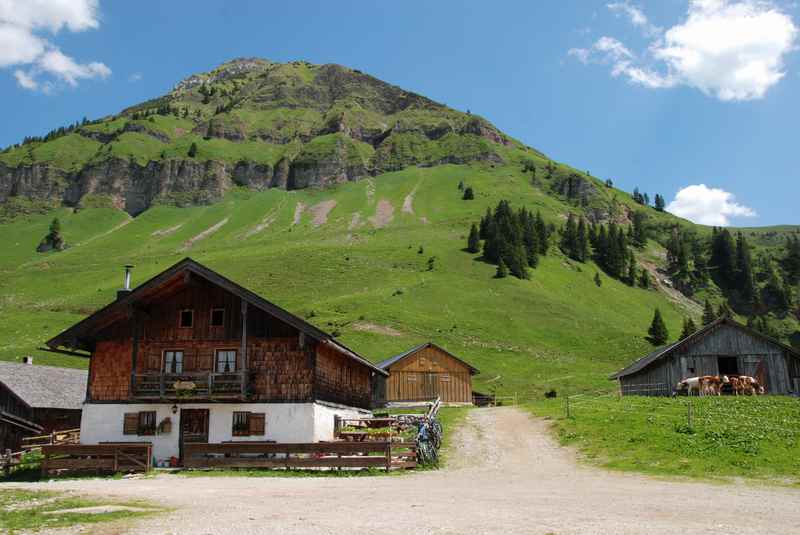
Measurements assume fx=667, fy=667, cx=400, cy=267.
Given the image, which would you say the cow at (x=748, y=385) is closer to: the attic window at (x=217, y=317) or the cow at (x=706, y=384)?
the cow at (x=706, y=384)

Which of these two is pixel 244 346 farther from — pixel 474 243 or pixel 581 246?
pixel 581 246

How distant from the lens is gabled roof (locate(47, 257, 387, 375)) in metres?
28.8

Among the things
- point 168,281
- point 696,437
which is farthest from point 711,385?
point 168,281

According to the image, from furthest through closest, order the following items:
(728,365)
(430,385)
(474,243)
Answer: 1. (474,243)
2. (430,385)
3. (728,365)

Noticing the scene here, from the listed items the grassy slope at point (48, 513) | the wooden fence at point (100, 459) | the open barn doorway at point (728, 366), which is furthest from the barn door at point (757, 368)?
the grassy slope at point (48, 513)

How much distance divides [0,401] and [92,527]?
34710 mm

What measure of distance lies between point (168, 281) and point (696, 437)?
76.7 ft

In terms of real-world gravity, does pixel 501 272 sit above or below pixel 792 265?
below

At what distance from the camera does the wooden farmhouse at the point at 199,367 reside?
29.0 m

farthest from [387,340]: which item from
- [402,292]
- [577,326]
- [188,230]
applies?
[188,230]

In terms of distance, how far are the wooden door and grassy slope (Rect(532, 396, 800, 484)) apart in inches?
644

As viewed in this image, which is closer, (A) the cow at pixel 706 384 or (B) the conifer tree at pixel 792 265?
(A) the cow at pixel 706 384

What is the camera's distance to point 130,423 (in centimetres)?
3011

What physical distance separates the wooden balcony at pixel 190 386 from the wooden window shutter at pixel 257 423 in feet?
3.68
